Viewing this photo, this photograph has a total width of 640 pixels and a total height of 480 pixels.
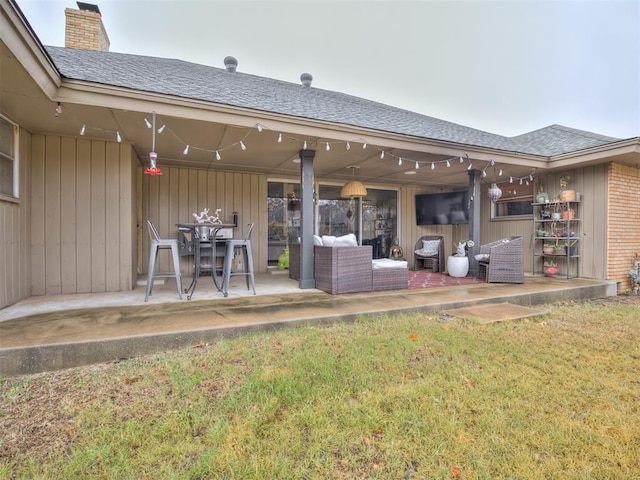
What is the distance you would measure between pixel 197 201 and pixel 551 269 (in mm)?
7290

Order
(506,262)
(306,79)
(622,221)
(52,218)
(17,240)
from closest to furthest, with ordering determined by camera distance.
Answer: (17,240)
(52,218)
(506,262)
(622,221)
(306,79)

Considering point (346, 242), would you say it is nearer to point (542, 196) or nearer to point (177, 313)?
point (177, 313)

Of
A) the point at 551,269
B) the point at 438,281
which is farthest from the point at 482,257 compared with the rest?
the point at 551,269

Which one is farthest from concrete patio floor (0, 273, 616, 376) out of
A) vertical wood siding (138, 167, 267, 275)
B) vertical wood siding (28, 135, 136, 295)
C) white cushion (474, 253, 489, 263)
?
vertical wood siding (138, 167, 267, 275)

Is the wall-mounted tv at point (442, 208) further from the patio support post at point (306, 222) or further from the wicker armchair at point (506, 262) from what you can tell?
the patio support post at point (306, 222)

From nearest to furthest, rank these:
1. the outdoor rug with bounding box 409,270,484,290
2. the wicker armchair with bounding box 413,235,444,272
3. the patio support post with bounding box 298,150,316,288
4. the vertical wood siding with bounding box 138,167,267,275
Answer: the patio support post with bounding box 298,150,316,288 < the outdoor rug with bounding box 409,270,484,290 < the vertical wood siding with bounding box 138,167,267,275 < the wicker armchair with bounding box 413,235,444,272

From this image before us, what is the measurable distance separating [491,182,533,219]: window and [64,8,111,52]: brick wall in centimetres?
925

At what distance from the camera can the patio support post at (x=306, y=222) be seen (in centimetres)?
482

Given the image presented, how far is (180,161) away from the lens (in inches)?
235

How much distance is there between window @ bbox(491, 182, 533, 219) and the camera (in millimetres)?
7387

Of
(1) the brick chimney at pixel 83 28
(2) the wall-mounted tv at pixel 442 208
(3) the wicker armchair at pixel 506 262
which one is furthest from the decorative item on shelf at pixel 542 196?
(1) the brick chimney at pixel 83 28

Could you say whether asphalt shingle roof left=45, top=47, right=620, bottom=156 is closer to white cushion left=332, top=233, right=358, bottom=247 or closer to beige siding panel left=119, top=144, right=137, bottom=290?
beige siding panel left=119, top=144, right=137, bottom=290

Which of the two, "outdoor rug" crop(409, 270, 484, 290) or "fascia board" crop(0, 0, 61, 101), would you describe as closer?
"fascia board" crop(0, 0, 61, 101)

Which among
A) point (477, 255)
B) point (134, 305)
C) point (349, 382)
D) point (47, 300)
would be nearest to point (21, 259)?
point (47, 300)
